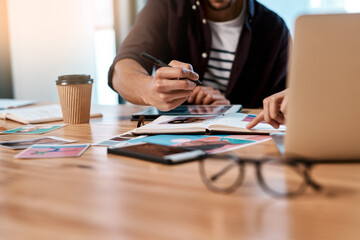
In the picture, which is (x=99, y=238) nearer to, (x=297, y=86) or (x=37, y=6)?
(x=297, y=86)

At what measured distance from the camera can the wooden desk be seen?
0.36 meters

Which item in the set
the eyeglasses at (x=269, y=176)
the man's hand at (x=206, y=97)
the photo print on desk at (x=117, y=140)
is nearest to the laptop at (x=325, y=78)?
the eyeglasses at (x=269, y=176)

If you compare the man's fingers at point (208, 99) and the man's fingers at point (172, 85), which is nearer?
the man's fingers at point (172, 85)

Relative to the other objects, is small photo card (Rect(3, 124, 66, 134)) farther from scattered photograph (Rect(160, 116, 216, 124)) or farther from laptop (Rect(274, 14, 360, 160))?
laptop (Rect(274, 14, 360, 160))

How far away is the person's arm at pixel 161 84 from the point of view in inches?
37.5

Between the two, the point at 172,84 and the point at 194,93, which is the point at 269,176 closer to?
the point at 172,84

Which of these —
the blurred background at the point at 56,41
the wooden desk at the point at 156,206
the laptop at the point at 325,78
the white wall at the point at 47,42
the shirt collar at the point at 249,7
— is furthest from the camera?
the white wall at the point at 47,42

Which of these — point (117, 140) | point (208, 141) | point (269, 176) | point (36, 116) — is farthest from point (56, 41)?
point (269, 176)

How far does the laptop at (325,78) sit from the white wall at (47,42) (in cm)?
331

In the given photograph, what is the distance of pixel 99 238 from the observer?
356mm

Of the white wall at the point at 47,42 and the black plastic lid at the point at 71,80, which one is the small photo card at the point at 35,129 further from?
the white wall at the point at 47,42

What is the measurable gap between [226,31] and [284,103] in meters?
1.06

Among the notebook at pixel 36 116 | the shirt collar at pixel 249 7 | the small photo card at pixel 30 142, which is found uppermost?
the shirt collar at pixel 249 7

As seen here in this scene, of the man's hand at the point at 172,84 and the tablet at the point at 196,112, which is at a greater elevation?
the man's hand at the point at 172,84
